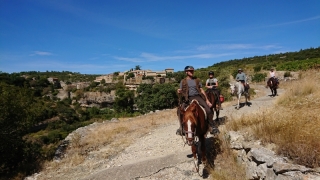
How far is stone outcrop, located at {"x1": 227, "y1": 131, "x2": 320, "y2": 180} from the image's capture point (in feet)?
10.2

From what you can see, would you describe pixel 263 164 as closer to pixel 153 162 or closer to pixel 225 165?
pixel 225 165

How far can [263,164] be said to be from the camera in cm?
394

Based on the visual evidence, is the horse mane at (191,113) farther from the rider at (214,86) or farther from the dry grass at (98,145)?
the dry grass at (98,145)

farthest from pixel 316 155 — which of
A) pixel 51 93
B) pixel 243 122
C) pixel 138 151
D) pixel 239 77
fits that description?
pixel 51 93

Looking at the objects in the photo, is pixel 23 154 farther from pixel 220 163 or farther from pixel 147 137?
pixel 220 163

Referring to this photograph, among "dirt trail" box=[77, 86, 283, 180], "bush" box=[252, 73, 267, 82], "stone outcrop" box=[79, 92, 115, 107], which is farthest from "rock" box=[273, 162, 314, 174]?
"stone outcrop" box=[79, 92, 115, 107]

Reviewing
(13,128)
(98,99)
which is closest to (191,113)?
(13,128)

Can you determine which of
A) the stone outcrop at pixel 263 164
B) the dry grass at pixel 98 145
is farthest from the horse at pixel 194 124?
the dry grass at pixel 98 145

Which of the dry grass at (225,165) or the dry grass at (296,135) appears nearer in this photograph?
the dry grass at (296,135)

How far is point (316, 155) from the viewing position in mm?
3254

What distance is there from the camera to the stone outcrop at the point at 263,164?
10.2 ft

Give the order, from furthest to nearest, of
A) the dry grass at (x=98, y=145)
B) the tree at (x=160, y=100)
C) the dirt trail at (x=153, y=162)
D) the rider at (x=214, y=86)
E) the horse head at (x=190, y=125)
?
1. the tree at (x=160, y=100)
2. the rider at (x=214, y=86)
3. the dry grass at (x=98, y=145)
4. the dirt trail at (x=153, y=162)
5. the horse head at (x=190, y=125)

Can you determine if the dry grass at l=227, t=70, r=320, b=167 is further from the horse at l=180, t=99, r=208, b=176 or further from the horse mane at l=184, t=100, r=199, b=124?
the horse mane at l=184, t=100, r=199, b=124

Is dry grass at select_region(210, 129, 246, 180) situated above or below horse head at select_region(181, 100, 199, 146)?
below
